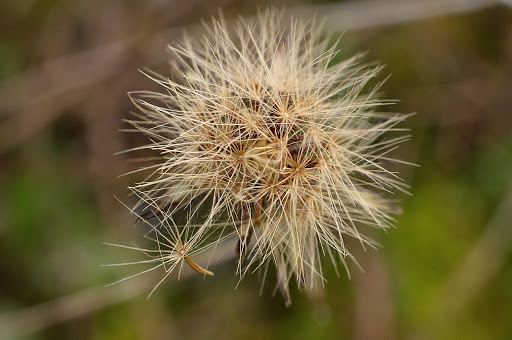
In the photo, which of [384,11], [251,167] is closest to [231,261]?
[251,167]

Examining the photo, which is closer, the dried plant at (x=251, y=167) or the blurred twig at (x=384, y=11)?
the dried plant at (x=251, y=167)

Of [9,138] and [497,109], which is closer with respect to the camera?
[9,138]

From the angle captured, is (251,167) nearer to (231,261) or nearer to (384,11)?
(231,261)

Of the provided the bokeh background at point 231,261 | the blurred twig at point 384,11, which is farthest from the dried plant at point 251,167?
the blurred twig at point 384,11

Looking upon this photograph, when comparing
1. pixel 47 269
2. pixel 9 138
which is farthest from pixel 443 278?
pixel 9 138

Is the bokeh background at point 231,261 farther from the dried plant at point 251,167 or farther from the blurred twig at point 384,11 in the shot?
the dried plant at point 251,167

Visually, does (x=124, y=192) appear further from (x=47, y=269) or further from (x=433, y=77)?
(x=433, y=77)

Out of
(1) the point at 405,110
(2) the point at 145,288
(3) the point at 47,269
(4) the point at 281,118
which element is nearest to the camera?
(4) the point at 281,118

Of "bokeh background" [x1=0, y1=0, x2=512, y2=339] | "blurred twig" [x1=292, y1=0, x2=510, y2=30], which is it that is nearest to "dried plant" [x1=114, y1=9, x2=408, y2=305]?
"bokeh background" [x1=0, y1=0, x2=512, y2=339]
